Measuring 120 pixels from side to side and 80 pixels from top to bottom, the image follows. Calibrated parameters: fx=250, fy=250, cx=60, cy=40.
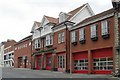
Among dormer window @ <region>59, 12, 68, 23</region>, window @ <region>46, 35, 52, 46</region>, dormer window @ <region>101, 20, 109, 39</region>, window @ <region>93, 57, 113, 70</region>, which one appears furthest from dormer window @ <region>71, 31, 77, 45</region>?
window @ <region>46, 35, 52, 46</region>

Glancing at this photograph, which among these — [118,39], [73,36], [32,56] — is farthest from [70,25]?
[32,56]

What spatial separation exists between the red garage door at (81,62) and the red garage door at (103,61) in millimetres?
2257

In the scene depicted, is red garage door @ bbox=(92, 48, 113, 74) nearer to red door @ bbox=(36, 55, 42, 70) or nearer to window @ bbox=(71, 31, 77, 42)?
window @ bbox=(71, 31, 77, 42)

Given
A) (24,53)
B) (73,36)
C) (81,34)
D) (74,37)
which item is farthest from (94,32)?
(24,53)

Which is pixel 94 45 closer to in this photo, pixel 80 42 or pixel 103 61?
pixel 103 61

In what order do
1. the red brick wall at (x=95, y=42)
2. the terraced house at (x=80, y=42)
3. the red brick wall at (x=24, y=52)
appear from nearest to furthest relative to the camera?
the red brick wall at (x=95, y=42)
the terraced house at (x=80, y=42)
the red brick wall at (x=24, y=52)

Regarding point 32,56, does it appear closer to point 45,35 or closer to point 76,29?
point 45,35

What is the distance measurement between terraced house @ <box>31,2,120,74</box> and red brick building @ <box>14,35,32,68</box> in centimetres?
448

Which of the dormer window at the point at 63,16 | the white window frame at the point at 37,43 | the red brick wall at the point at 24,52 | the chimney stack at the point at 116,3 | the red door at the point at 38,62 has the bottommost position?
the red door at the point at 38,62

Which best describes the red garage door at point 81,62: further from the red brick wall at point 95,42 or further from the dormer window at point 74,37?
the dormer window at point 74,37

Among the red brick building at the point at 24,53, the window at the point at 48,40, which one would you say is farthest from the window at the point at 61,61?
the red brick building at the point at 24,53

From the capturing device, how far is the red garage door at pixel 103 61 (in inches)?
1175

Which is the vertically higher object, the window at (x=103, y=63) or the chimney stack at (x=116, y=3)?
the chimney stack at (x=116, y=3)

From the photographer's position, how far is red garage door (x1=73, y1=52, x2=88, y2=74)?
35.1 meters
